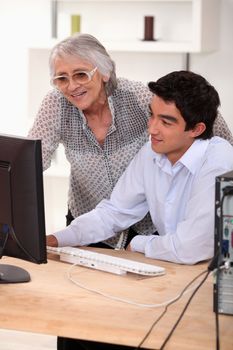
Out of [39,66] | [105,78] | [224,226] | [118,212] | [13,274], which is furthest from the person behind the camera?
[39,66]

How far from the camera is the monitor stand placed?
2.57 m

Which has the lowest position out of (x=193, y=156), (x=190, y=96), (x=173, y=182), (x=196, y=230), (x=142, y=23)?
(x=196, y=230)

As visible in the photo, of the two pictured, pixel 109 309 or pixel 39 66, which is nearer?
pixel 109 309

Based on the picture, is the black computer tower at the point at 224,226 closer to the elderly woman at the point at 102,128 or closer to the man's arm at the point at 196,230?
the man's arm at the point at 196,230

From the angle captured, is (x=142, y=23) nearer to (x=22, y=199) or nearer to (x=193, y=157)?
(x=193, y=157)

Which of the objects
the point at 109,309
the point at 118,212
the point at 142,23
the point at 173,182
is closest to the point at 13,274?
the point at 109,309

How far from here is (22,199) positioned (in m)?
2.43

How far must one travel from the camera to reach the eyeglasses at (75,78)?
3062mm

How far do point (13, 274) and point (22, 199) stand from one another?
1.01ft

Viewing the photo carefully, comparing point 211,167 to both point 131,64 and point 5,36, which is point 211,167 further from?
point 5,36

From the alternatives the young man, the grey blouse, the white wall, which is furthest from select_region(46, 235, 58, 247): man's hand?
the white wall

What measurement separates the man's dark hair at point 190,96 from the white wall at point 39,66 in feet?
7.09

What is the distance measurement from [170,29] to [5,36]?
113 cm

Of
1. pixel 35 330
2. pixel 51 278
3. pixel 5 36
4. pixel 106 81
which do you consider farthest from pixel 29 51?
pixel 35 330
